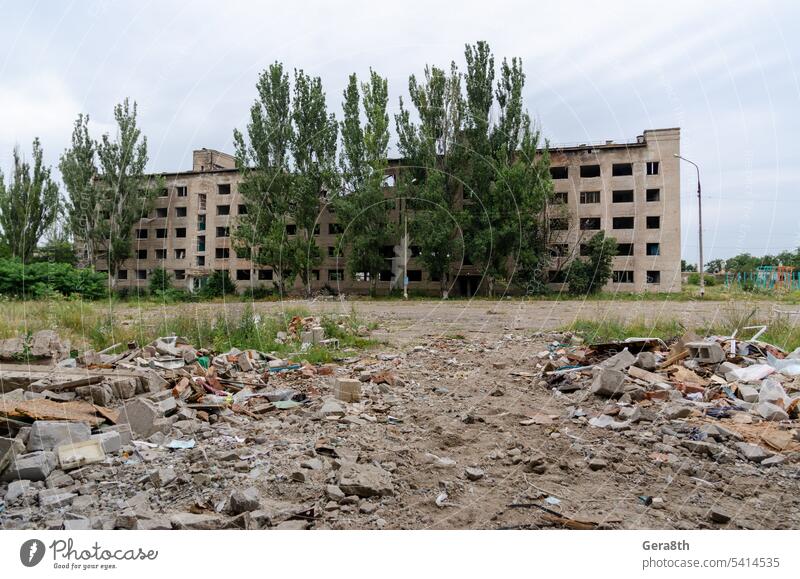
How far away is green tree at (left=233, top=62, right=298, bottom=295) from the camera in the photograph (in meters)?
26.2

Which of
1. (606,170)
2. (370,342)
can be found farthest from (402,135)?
(370,342)

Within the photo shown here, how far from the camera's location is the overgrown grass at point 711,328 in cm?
826

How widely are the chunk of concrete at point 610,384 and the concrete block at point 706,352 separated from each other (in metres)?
1.67

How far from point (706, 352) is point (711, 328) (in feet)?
10.8

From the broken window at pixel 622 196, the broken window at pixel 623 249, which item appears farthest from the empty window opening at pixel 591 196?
the broken window at pixel 623 249

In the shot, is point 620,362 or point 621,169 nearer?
point 620,362

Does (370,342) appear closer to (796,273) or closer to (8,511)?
(8,511)

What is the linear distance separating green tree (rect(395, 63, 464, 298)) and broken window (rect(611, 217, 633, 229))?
25.8ft

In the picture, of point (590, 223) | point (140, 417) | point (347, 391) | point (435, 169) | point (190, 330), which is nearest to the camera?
point (140, 417)

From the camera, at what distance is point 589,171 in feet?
79.6

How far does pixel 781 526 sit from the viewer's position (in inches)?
119

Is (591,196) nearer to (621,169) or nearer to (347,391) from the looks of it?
(621,169)

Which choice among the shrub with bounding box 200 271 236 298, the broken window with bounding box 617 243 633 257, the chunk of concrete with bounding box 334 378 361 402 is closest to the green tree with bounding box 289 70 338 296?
the shrub with bounding box 200 271 236 298

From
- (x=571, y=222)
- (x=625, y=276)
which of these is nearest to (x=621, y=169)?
(x=571, y=222)
